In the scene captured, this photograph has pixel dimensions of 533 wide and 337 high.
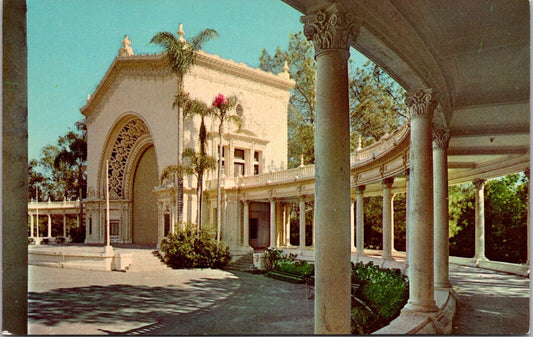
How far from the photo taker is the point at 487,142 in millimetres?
13734

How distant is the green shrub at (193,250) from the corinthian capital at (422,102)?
63.5ft

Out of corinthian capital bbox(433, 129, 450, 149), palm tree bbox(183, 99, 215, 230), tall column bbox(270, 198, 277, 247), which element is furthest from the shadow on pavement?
tall column bbox(270, 198, 277, 247)

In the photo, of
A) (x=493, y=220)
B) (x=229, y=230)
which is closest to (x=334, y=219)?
(x=493, y=220)

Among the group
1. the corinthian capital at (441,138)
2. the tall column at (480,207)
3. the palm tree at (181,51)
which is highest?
the palm tree at (181,51)

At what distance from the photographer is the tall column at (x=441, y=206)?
36.1ft

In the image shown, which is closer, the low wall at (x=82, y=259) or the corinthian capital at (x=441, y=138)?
the corinthian capital at (x=441, y=138)

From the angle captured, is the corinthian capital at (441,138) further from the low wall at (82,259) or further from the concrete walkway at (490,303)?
the low wall at (82,259)

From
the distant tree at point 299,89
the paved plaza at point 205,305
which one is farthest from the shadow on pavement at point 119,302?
the distant tree at point 299,89

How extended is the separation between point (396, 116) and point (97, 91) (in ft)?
83.1

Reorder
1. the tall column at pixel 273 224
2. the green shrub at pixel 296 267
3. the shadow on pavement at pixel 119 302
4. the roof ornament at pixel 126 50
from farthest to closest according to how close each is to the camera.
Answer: the roof ornament at pixel 126 50 → the tall column at pixel 273 224 → the green shrub at pixel 296 267 → the shadow on pavement at pixel 119 302

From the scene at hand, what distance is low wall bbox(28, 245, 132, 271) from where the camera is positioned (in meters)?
25.3

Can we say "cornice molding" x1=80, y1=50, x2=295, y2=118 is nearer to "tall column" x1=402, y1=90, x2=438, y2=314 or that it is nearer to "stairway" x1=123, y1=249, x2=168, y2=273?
"stairway" x1=123, y1=249, x2=168, y2=273

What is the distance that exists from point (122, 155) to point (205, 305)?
29577 mm

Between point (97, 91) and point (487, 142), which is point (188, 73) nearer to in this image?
point (97, 91)
